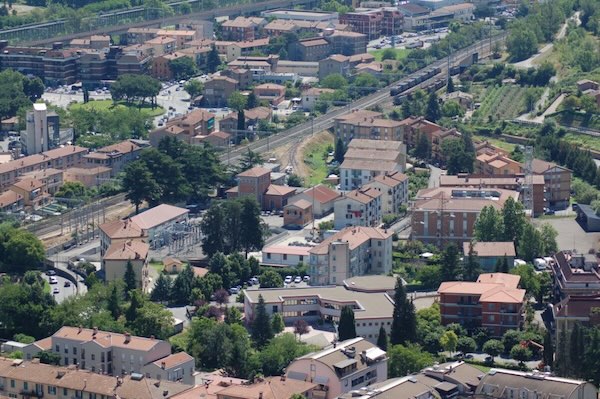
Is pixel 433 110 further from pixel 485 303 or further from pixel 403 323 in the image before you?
pixel 403 323

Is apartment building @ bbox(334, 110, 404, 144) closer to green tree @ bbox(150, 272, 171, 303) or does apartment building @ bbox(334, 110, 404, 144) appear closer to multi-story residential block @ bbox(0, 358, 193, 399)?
green tree @ bbox(150, 272, 171, 303)

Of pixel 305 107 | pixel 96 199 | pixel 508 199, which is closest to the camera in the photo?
pixel 508 199

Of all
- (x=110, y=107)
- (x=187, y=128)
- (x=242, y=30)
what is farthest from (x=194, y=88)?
(x=242, y=30)

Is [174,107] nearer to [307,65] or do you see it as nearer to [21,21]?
[307,65]

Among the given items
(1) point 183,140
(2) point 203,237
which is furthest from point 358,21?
(2) point 203,237

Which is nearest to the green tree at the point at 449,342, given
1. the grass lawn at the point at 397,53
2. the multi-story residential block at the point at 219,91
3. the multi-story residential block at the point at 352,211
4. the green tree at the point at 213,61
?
the multi-story residential block at the point at 352,211

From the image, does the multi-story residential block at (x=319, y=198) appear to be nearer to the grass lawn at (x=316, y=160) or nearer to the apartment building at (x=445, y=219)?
the grass lawn at (x=316, y=160)
